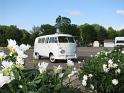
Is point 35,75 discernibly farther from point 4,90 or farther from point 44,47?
point 44,47

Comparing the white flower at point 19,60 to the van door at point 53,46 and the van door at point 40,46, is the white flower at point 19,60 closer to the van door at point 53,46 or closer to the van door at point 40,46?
the van door at point 53,46

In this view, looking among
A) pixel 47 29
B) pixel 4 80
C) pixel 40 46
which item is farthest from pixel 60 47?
pixel 47 29

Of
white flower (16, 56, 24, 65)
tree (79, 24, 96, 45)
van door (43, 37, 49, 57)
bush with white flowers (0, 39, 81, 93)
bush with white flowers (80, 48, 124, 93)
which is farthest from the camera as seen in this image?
tree (79, 24, 96, 45)

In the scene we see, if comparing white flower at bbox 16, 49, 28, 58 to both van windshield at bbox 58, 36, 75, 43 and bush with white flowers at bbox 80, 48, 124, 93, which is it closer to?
bush with white flowers at bbox 80, 48, 124, 93

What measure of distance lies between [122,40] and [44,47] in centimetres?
3497

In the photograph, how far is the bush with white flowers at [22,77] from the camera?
2.85 meters

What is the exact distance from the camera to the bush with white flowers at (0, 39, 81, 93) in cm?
285

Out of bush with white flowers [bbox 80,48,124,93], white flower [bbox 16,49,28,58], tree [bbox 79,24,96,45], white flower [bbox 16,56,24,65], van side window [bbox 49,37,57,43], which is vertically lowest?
bush with white flowers [bbox 80,48,124,93]

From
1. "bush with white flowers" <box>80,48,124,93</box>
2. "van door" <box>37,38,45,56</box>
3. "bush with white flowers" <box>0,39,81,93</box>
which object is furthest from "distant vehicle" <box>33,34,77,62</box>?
"bush with white flowers" <box>0,39,81,93</box>

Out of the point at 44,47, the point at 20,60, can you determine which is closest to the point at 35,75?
the point at 20,60

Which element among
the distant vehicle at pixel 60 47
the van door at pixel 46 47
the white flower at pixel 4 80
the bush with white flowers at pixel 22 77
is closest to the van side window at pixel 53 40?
the distant vehicle at pixel 60 47

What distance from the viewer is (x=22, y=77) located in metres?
3.00

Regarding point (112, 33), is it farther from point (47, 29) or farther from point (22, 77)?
point (22, 77)

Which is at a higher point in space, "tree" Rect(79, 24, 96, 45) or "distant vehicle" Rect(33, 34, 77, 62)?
"tree" Rect(79, 24, 96, 45)
